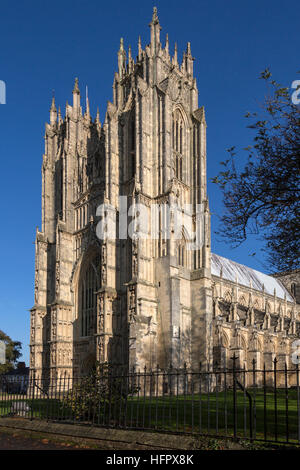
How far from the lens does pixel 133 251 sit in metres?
33.1

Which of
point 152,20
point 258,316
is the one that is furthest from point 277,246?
point 258,316

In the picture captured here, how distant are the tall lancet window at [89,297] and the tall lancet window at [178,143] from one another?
9.46 metres

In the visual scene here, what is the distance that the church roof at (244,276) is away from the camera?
53812 mm

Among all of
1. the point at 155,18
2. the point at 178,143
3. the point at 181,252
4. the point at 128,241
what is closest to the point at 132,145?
the point at 178,143

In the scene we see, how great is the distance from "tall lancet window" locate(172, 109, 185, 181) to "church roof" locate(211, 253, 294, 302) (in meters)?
15.6

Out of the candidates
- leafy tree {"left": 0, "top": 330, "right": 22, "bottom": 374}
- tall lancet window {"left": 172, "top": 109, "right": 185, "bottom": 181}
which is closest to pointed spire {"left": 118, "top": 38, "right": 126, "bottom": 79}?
tall lancet window {"left": 172, "top": 109, "right": 185, "bottom": 181}

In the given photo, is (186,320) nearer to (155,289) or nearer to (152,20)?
(155,289)

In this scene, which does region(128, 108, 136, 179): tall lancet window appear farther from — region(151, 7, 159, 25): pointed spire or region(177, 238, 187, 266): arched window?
region(151, 7, 159, 25): pointed spire

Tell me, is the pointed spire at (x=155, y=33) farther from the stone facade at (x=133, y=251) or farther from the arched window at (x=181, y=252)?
the arched window at (x=181, y=252)

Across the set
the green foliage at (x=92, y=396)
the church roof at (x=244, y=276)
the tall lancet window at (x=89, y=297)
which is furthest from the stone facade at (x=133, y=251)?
the green foliage at (x=92, y=396)

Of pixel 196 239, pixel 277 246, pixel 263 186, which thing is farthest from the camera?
pixel 196 239

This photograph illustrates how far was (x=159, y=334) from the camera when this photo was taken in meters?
32.6

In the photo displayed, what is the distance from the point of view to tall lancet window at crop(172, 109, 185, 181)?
38438 mm
